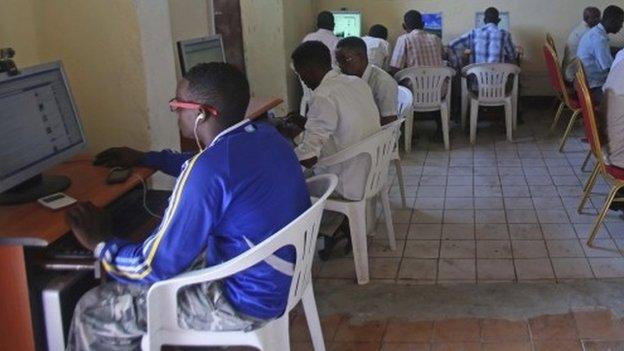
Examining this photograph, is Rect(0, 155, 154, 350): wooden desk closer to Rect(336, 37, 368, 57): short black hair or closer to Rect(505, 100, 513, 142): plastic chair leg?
Rect(336, 37, 368, 57): short black hair

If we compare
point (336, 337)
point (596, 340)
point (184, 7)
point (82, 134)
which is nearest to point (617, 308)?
point (596, 340)

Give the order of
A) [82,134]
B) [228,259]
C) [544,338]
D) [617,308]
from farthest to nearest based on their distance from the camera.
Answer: [617,308] → [544,338] → [82,134] → [228,259]

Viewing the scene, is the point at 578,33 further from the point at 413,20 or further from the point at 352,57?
the point at 352,57

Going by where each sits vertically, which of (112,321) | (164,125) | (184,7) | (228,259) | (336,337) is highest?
(184,7)

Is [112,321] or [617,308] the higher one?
[112,321]

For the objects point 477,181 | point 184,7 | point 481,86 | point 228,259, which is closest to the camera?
point 228,259

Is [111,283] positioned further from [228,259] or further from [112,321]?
[228,259]

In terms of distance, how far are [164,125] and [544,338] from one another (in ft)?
5.54

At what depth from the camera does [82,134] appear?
7.55 ft

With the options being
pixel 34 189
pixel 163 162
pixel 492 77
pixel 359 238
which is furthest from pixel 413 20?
pixel 34 189

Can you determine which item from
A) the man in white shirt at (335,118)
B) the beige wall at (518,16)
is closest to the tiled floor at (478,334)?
the man in white shirt at (335,118)

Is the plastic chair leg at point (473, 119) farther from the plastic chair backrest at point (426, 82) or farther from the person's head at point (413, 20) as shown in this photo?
the person's head at point (413, 20)

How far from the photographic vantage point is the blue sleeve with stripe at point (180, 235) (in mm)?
1584

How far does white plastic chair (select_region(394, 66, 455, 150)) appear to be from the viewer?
17.7ft
